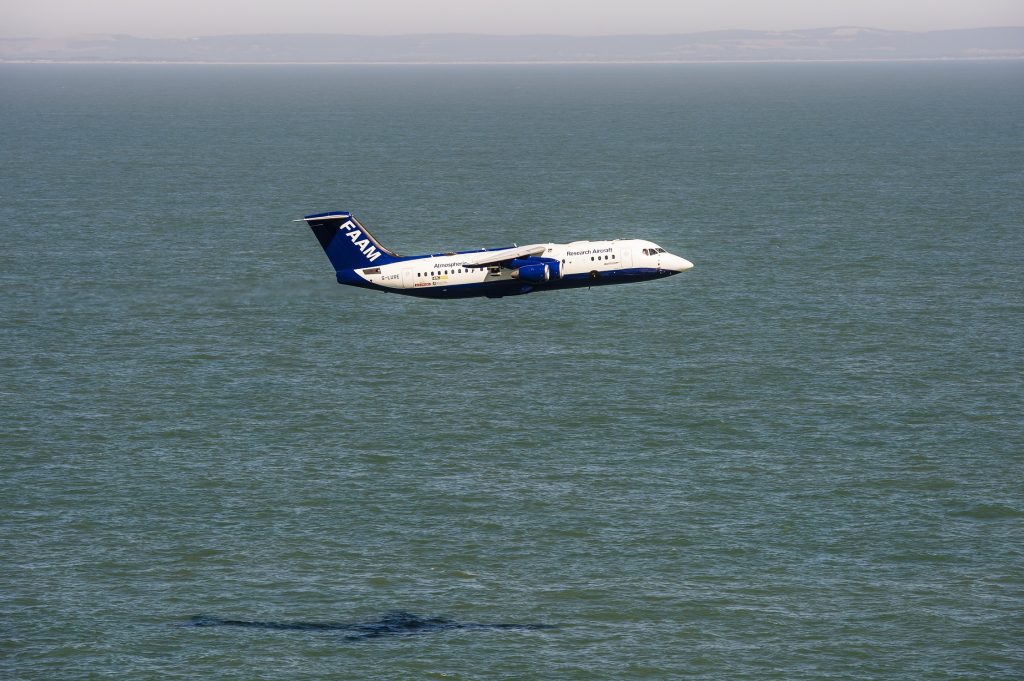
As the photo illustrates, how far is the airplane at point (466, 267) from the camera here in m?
106

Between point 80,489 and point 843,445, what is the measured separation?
81.9m

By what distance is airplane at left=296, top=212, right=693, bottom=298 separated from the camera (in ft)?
347

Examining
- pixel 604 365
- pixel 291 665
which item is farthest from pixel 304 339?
pixel 291 665

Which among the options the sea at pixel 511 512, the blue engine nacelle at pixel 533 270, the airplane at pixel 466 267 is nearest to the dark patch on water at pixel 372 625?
the sea at pixel 511 512

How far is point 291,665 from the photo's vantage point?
115688 mm

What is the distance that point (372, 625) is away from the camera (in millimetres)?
121188

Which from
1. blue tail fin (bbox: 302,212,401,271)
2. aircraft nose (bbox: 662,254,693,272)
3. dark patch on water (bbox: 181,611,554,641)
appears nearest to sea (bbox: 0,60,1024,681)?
dark patch on water (bbox: 181,611,554,641)

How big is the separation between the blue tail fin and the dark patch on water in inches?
1286

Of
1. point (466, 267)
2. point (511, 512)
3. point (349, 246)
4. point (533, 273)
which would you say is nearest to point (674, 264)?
point (533, 273)

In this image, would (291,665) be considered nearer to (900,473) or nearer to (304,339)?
(900,473)

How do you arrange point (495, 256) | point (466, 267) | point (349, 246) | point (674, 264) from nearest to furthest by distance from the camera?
1. point (495, 256)
2. point (466, 267)
3. point (349, 246)
4. point (674, 264)

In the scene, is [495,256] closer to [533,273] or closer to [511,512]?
[533,273]

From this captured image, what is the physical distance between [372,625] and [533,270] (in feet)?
121

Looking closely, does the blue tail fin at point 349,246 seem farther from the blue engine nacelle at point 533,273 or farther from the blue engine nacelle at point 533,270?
the blue engine nacelle at point 533,273
